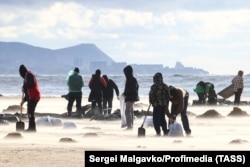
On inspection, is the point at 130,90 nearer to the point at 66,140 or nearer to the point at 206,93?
the point at 66,140

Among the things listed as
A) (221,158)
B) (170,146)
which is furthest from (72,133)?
(221,158)

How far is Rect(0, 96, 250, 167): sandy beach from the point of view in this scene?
13008mm

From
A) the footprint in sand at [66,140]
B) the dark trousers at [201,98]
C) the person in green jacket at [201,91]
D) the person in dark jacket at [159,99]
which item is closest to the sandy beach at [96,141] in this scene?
the footprint in sand at [66,140]

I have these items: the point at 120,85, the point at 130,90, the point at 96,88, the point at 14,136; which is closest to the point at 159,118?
the point at 130,90

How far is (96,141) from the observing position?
1644 centimetres

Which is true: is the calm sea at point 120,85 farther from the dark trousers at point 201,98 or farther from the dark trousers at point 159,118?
the dark trousers at point 159,118

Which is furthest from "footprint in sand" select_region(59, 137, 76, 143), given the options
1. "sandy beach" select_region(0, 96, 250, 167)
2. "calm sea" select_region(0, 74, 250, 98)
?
"calm sea" select_region(0, 74, 250, 98)

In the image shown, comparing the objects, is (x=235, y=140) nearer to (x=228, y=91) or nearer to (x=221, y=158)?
(x=221, y=158)

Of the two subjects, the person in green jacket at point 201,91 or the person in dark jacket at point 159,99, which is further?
the person in green jacket at point 201,91

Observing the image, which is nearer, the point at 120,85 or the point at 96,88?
the point at 96,88

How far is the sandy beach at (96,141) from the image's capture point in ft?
42.7

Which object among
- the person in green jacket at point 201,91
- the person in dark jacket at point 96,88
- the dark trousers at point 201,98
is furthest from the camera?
the dark trousers at point 201,98

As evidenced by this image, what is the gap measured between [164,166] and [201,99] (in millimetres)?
22653

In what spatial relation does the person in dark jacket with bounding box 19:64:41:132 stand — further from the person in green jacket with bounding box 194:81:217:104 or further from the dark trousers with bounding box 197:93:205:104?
the dark trousers with bounding box 197:93:205:104
